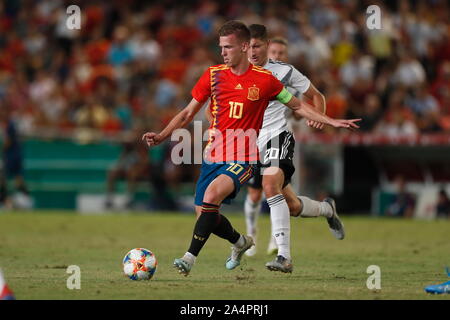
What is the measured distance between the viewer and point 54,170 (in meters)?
22.0

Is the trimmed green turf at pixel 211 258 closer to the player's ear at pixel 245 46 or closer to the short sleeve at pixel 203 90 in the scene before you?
the short sleeve at pixel 203 90

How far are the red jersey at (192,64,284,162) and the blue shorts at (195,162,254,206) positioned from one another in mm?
76

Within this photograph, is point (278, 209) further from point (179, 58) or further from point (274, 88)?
point (179, 58)

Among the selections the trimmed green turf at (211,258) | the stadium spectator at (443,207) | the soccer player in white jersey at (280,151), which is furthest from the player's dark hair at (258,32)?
the stadium spectator at (443,207)

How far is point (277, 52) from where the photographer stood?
11914 mm

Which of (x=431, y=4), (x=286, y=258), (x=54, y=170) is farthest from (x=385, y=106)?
(x=286, y=258)

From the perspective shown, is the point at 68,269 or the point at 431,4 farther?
the point at 431,4

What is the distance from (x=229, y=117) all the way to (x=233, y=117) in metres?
0.04

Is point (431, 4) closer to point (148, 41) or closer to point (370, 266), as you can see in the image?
point (148, 41)

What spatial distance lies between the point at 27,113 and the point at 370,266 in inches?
539

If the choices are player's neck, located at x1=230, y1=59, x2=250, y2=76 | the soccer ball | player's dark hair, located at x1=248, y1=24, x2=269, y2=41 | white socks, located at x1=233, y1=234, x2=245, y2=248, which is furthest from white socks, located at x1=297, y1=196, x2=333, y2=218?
the soccer ball

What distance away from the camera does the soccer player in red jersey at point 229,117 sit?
9.37 m

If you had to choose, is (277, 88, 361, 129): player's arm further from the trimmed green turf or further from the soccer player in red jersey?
the trimmed green turf

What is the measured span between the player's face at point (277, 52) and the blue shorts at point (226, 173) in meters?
2.66
